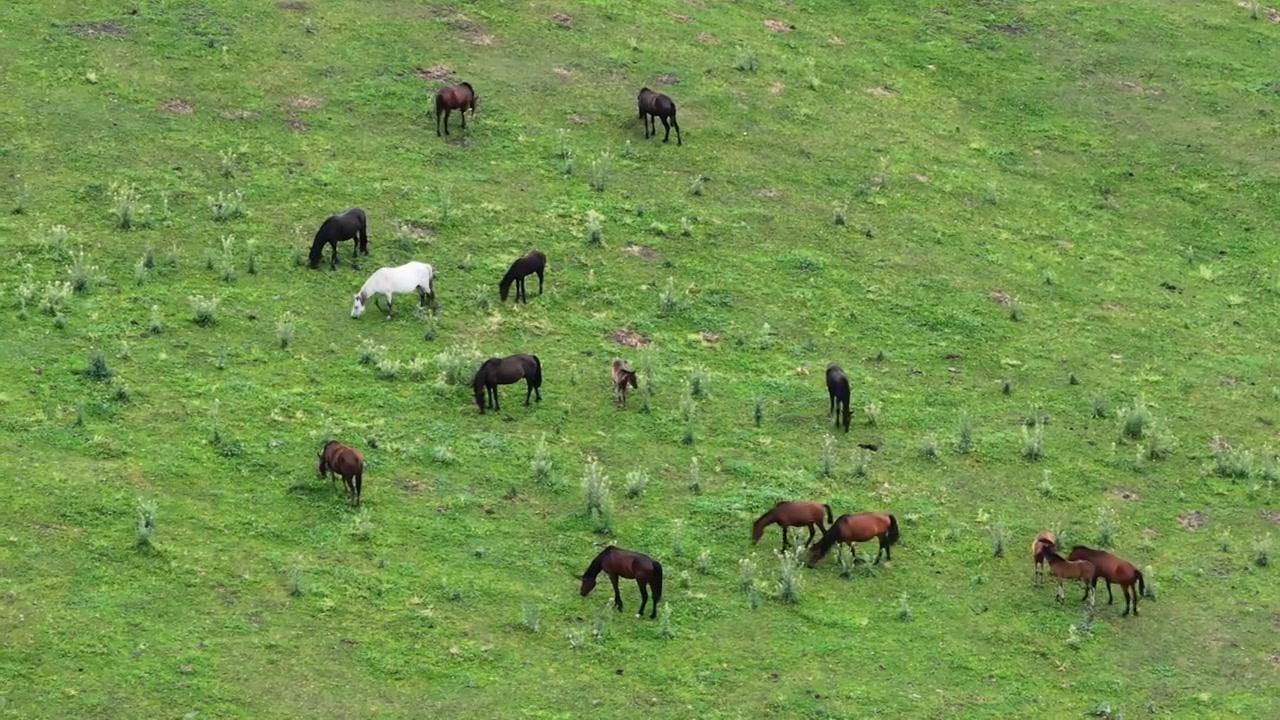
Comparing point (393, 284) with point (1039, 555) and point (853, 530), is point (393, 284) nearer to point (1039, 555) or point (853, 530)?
point (853, 530)

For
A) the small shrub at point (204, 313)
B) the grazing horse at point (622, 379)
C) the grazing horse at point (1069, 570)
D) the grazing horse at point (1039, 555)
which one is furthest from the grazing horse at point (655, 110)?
the grazing horse at point (1069, 570)

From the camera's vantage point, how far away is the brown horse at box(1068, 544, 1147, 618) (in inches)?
960

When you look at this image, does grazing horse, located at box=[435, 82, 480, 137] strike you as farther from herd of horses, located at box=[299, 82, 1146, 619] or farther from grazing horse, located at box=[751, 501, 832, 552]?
grazing horse, located at box=[751, 501, 832, 552]

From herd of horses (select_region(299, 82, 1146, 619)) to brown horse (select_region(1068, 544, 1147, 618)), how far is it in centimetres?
1

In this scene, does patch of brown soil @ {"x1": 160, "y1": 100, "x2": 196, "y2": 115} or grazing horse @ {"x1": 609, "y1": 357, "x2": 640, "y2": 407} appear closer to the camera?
grazing horse @ {"x1": 609, "y1": 357, "x2": 640, "y2": 407}

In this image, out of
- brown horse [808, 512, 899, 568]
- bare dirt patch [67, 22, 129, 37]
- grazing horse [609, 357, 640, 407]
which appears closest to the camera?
brown horse [808, 512, 899, 568]

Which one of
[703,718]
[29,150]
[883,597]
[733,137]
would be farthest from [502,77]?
[703,718]

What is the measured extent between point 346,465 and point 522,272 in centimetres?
801

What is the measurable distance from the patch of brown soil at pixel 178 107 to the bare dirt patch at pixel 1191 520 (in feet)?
72.0

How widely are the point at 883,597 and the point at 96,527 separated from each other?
10501 mm

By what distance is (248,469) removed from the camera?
25969 millimetres

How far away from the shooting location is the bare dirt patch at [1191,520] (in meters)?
27.7

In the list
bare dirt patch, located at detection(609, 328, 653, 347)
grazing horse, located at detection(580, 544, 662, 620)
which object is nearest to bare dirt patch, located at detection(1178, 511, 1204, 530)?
grazing horse, located at detection(580, 544, 662, 620)

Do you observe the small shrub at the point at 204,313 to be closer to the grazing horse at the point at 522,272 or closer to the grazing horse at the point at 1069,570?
the grazing horse at the point at 522,272
